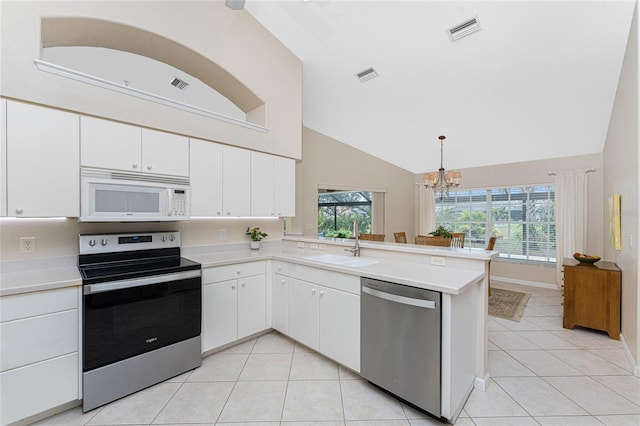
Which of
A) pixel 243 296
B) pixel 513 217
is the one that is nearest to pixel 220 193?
pixel 243 296

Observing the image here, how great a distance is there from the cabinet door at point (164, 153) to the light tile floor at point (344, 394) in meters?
1.79

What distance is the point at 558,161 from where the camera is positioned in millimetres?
4961

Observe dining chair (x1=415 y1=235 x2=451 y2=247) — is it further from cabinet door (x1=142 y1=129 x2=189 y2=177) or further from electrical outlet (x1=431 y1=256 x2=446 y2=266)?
cabinet door (x1=142 y1=129 x2=189 y2=177)

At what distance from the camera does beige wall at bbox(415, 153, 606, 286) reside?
4629mm

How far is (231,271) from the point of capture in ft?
9.02

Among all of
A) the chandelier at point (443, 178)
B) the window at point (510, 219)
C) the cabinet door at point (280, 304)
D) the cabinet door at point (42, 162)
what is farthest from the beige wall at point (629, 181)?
the cabinet door at point (42, 162)

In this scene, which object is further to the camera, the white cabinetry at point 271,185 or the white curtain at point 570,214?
the white curtain at point 570,214

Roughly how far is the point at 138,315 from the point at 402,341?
6.35 feet

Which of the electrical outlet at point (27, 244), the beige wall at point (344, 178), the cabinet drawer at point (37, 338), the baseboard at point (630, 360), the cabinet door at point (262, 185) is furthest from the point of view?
the beige wall at point (344, 178)

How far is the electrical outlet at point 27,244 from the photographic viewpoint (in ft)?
6.88

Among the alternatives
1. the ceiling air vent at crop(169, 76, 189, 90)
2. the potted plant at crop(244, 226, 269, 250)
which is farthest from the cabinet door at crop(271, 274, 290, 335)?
the ceiling air vent at crop(169, 76, 189, 90)

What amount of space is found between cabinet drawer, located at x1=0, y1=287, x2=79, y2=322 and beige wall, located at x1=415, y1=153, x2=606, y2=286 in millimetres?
6463

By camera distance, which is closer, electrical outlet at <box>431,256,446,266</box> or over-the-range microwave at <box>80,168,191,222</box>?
over-the-range microwave at <box>80,168,191,222</box>

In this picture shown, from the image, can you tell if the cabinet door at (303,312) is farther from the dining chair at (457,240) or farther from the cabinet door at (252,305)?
the dining chair at (457,240)
